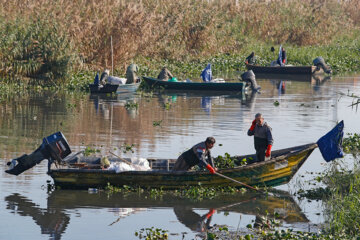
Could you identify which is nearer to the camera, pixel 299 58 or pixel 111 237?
pixel 111 237

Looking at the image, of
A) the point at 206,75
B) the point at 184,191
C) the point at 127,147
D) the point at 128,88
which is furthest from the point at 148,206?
the point at 206,75

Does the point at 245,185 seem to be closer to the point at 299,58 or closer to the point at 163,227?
the point at 163,227

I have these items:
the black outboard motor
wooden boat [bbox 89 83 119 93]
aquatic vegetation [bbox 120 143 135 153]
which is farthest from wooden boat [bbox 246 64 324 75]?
the black outboard motor

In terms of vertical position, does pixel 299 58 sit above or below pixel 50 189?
above

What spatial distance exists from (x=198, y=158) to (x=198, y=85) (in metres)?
19.6

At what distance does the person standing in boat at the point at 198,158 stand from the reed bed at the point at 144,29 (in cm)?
1723

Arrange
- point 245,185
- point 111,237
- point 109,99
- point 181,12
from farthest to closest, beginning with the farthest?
point 181,12 → point 109,99 → point 245,185 → point 111,237

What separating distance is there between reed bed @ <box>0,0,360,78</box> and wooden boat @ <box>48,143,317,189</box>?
16.8 m

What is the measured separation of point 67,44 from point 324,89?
526 inches

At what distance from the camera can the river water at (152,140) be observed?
1489 cm

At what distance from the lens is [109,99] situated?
3362 centimetres

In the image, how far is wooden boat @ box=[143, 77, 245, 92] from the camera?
36.2 m

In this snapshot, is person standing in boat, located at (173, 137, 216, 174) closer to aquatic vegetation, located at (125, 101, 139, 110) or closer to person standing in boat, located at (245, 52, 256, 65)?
aquatic vegetation, located at (125, 101, 139, 110)

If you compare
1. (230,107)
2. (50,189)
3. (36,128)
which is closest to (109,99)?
(230,107)
